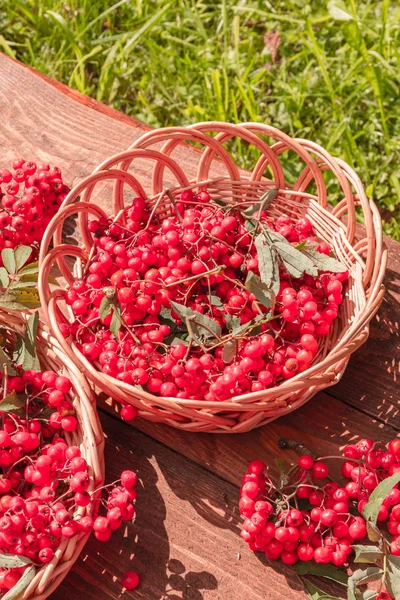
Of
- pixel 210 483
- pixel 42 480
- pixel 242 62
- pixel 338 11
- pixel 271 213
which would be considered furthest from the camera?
pixel 242 62

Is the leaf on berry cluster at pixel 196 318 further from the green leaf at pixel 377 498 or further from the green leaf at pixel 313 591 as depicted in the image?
the green leaf at pixel 313 591

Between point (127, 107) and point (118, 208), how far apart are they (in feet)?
4.42

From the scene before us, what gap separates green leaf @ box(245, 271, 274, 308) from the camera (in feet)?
5.65

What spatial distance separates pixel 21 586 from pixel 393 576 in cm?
82

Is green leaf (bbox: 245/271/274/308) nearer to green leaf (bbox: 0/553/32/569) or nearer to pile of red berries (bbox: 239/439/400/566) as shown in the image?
pile of red berries (bbox: 239/439/400/566)

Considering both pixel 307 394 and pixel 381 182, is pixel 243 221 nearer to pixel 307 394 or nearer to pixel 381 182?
pixel 307 394

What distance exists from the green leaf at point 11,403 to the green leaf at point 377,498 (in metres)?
0.85

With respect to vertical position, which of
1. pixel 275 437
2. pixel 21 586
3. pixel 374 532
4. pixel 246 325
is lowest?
pixel 21 586

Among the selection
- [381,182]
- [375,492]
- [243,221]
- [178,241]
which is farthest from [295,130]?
[375,492]

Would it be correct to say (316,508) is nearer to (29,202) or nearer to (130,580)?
(130,580)

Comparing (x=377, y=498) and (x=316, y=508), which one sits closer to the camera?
(x=377, y=498)

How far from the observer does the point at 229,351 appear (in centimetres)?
168

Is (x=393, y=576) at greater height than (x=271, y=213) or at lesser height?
lesser

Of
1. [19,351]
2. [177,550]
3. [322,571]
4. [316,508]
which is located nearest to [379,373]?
[316,508]
